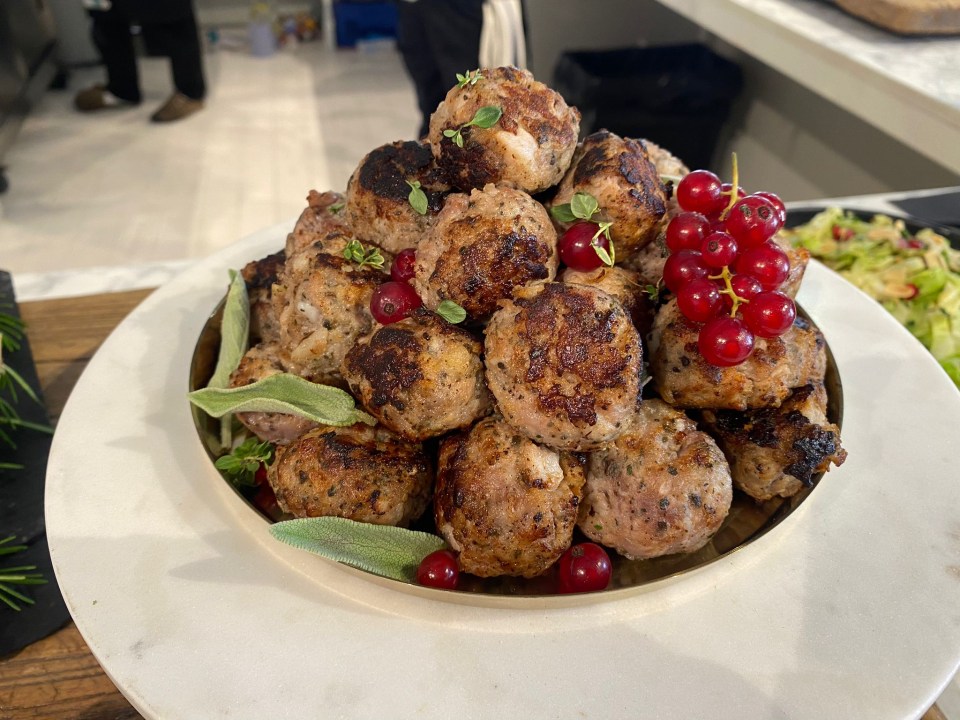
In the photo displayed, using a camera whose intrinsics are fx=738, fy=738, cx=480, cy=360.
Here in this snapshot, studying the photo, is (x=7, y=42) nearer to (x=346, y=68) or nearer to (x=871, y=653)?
(x=346, y=68)

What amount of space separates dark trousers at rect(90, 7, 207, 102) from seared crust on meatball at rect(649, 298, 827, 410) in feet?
15.5

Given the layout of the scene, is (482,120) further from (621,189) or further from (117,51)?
(117,51)

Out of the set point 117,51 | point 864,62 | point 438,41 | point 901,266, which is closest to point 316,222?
point 901,266

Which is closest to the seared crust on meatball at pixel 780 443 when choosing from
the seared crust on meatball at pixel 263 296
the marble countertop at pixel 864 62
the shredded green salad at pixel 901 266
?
the seared crust on meatball at pixel 263 296

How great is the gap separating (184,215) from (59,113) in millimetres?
1772

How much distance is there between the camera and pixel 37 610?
3.70ft

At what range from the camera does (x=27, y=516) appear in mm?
1256

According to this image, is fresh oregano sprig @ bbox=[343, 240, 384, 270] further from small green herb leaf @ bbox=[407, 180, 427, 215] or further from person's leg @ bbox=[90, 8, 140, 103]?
person's leg @ bbox=[90, 8, 140, 103]

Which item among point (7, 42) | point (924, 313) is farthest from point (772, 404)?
point (7, 42)

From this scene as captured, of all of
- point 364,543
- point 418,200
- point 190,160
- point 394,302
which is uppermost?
point 418,200

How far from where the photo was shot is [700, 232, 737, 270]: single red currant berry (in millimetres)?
931

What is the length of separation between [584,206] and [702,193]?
18 centimetres

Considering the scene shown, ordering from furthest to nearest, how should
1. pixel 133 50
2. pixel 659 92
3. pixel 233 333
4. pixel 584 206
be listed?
pixel 133 50
pixel 659 92
pixel 233 333
pixel 584 206

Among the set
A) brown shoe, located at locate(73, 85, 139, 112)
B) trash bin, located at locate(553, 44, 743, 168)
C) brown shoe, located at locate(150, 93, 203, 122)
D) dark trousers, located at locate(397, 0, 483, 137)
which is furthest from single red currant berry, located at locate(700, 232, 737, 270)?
brown shoe, located at locate(73, 85, 139, 112)
